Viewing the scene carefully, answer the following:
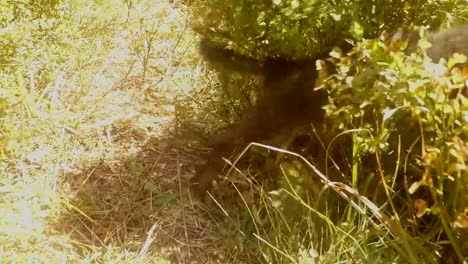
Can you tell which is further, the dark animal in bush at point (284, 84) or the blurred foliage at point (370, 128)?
the dark animal in bush at point (284, 84)

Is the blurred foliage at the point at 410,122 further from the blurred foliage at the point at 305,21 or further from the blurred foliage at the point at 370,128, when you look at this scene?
the blurred foliage at the point at 305,21

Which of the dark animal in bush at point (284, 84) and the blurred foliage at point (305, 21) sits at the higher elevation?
the blurred foliage at point (305, 21)

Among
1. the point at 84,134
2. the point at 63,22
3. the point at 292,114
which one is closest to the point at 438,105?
the point at 292,114

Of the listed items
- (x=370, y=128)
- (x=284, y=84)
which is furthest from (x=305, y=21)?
(x=370, y=128)

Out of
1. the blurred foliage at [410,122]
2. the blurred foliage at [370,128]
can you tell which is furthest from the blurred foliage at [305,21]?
the blurred foliage at [410,122]

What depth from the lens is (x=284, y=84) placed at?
1815 mm

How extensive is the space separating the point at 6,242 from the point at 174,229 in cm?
46

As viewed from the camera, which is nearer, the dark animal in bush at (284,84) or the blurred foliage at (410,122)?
the blurred foliage at (410,122)

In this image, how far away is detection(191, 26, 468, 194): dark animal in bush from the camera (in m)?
1.75

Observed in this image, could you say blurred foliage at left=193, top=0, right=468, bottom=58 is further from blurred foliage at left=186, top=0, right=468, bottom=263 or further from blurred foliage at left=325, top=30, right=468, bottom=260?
blurred foliage at left=325, top=30, right=468, bottom=260

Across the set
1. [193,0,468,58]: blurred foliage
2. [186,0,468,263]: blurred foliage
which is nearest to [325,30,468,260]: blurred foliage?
[186,0,468,263]: blurred foliage

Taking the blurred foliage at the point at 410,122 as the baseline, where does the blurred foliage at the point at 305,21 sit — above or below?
above

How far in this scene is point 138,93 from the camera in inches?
99.2

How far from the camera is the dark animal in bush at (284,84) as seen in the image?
5.75 ft
